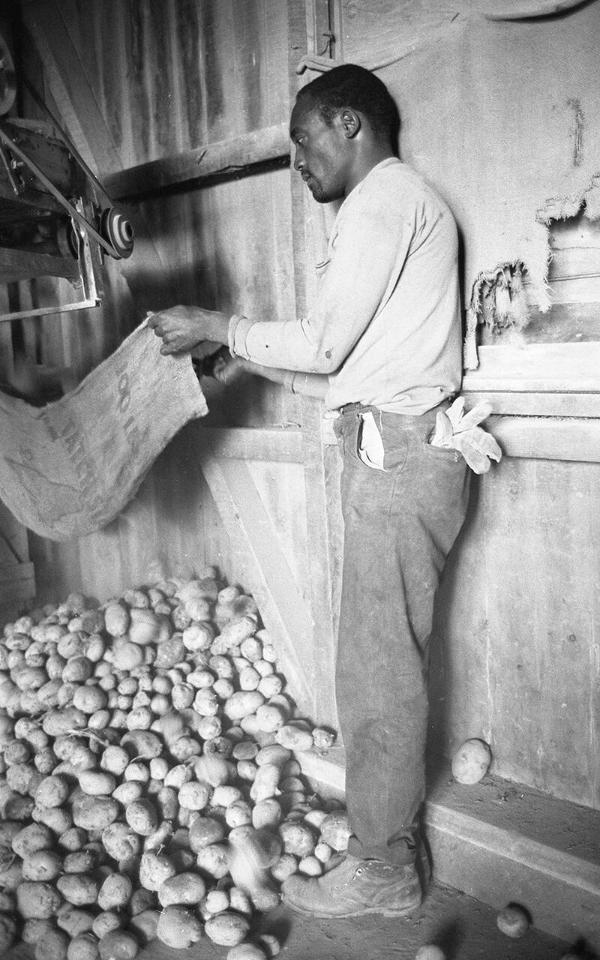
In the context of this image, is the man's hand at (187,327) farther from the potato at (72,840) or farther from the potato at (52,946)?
the potato at (52,946)

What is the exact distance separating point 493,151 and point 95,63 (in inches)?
86.2

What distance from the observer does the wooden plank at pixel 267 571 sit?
9.68 feet

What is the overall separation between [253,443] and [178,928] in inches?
63.3

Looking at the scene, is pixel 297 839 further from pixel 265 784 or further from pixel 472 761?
pixel 472 761

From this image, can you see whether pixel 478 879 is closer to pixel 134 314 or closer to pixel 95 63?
pixel 134 314

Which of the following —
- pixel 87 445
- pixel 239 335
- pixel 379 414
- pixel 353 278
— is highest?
pixel 353 278

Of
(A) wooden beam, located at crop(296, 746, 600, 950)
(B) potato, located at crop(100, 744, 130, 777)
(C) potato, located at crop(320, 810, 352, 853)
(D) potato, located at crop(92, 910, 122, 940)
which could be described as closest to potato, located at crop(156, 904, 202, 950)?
(D) potato, located at crop(92, 910, 122, 940)

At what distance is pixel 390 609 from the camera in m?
2.08

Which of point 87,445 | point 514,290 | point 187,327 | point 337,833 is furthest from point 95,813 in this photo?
point 514,290

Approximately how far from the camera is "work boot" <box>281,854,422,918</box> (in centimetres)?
219

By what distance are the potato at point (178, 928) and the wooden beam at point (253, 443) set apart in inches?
58.1

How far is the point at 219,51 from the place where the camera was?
9.55 feet

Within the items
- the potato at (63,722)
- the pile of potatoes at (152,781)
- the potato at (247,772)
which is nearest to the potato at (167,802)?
the pile of potatoes at (152,781)

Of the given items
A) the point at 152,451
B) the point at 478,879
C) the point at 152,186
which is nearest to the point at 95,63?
the point at 152,186
